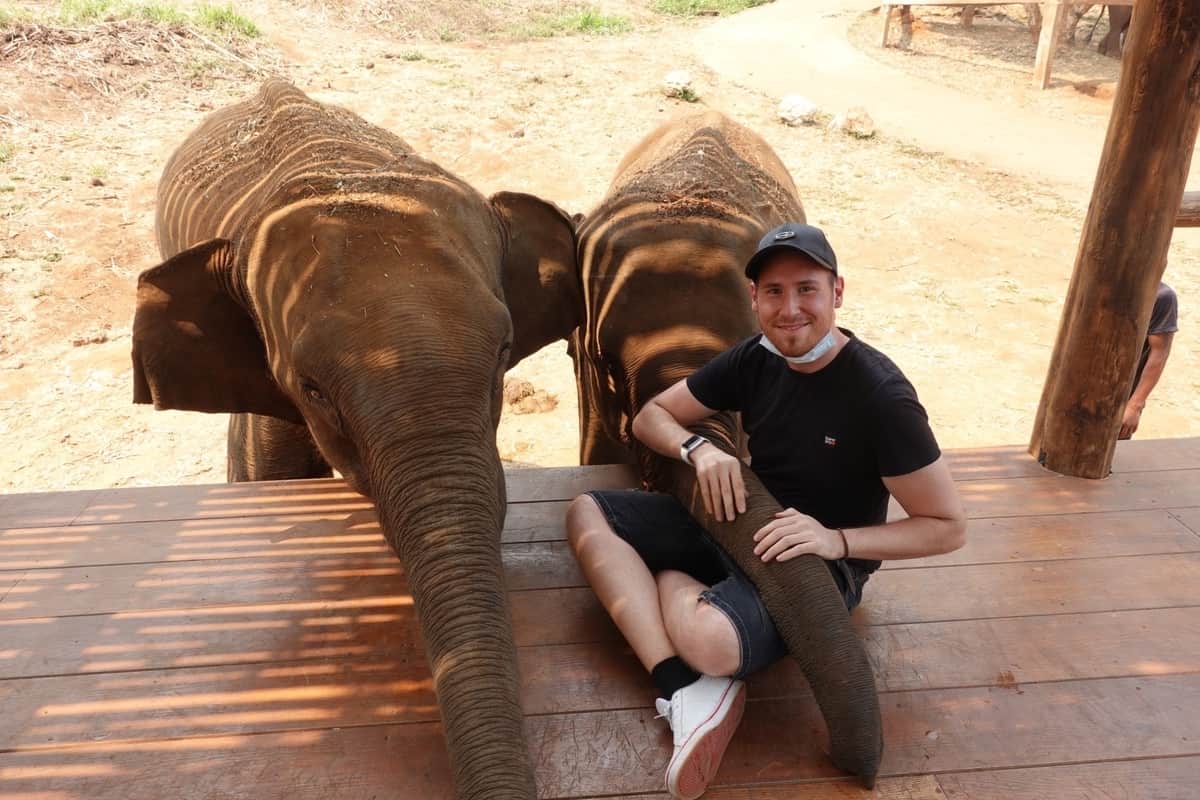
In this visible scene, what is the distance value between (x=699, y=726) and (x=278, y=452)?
2467 millimetres

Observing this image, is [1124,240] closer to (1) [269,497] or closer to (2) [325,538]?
(2) [325,538]

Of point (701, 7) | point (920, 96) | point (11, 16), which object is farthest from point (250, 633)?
point (701, 7)

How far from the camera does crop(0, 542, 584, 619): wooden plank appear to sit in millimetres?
2783

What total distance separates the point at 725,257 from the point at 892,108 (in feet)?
41.2

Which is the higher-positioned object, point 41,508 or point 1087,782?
point 1087,782

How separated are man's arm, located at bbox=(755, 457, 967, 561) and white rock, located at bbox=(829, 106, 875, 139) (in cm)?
1149

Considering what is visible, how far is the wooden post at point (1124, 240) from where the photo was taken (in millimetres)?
3004

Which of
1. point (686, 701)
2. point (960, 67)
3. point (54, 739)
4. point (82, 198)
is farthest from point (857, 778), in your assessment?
point (960, 67)

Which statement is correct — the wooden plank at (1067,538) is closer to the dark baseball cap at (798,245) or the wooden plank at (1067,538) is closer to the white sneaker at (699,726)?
the white sneaker at (699,726)

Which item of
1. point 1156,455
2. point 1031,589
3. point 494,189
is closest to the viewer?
point 1031,589

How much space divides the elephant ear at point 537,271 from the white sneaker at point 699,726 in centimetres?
131

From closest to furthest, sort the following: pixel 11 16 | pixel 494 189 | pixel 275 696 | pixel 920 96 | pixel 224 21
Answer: pixel 275 696, pixel 494 189, pixel 11 16, pixel 224 21, pixel 920 96

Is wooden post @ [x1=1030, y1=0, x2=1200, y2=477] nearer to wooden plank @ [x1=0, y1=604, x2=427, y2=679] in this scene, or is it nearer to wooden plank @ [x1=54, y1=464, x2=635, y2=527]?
wooden plank @ [x1=54, y1=464, x2=635, y2=527]

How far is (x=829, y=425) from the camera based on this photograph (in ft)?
7.59
